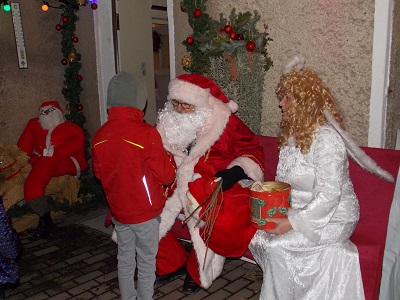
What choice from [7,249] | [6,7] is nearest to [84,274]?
[7,249]

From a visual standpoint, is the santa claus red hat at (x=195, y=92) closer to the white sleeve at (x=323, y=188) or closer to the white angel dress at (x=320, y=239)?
the white angel dress at (x=320, y=239)

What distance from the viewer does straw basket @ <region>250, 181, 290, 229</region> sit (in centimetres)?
274

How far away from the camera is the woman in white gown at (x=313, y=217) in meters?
2.74

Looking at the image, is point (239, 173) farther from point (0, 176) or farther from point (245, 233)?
point (0, 176)

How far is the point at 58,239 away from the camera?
507cm

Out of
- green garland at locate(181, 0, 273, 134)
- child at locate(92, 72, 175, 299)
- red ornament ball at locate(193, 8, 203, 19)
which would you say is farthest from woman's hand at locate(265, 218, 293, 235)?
red ornament ball at locate(193, 8, 203, 19)

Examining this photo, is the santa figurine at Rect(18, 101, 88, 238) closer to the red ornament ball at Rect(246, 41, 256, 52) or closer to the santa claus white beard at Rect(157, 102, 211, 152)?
the santa claus white beard at Rect(157, 102, 211, 152)

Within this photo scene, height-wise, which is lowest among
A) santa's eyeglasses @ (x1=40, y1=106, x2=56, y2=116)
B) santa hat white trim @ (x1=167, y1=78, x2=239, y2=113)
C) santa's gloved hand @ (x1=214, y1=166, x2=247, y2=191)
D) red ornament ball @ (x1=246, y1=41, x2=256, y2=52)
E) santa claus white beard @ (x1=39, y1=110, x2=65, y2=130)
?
santa's gloved hand @ (x1=214, y1=166, x2=247, y2=191)

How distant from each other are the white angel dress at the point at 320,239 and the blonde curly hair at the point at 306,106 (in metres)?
0.07

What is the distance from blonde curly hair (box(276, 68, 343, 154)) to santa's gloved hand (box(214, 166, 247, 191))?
614 mm

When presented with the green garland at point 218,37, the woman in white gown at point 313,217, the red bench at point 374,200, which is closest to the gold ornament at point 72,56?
the green garland at point 218,37

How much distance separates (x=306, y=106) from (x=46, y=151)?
3.61 meters

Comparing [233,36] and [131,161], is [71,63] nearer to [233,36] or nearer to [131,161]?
[233,36]

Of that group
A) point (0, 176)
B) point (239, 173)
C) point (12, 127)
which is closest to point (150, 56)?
point (12, 127)
